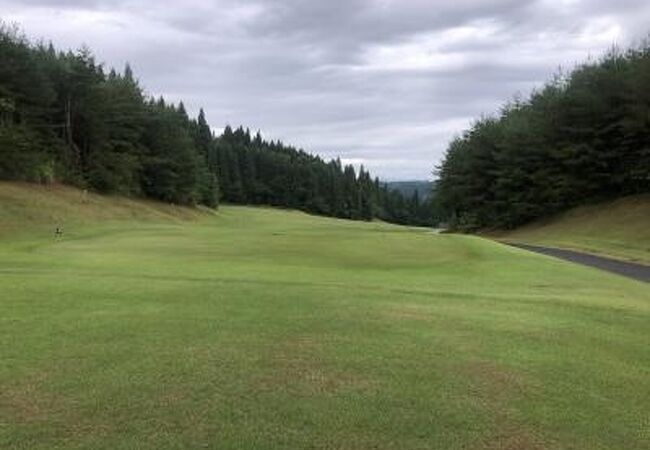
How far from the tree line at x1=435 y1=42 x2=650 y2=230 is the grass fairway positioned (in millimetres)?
46783

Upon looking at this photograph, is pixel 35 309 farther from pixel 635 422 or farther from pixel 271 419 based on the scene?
pixel 635 422

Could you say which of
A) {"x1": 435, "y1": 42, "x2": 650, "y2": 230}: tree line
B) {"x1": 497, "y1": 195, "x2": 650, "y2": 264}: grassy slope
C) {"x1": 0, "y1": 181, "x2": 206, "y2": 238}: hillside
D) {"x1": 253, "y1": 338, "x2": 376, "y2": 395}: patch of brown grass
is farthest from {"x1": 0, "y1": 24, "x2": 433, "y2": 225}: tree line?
{"x1": 253, "y1": 338, "x2": 376, "y2": 395}: patch of brown grass

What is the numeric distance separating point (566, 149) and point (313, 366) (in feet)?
200

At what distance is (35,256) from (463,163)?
209 ft

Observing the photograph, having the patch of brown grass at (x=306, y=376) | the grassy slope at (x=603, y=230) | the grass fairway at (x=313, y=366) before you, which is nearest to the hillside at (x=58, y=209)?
the grassy slope at (x=603, y=230)

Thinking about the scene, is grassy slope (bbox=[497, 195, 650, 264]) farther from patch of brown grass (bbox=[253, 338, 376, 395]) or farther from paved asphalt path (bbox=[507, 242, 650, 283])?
patch of brown grass (bbox=[253, 338, 376, 395])

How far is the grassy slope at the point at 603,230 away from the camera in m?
44.2

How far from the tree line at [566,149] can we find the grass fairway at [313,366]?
4678 centimetres

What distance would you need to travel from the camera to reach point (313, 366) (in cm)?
921

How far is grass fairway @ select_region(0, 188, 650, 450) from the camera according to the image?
23.9 ft

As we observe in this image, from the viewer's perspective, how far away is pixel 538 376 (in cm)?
929

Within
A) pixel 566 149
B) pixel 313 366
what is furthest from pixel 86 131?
pixel 313 366

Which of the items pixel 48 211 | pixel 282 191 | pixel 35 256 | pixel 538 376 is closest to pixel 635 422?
pixel 538 376

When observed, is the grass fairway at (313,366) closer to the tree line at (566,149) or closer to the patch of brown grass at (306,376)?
the patch of brown grass at (306,376)
